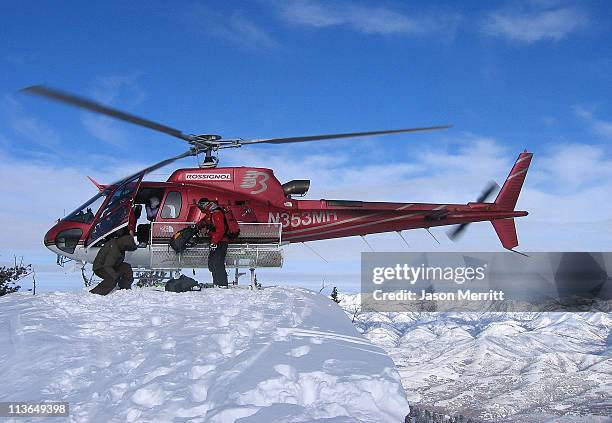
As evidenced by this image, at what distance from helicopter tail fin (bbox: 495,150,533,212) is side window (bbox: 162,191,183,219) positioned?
36.9 feet

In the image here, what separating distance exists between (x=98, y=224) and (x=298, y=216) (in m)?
5.57

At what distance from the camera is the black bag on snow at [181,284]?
13.3m

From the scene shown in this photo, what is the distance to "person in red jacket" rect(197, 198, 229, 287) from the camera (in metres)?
14.3

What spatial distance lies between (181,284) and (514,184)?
13.5 m

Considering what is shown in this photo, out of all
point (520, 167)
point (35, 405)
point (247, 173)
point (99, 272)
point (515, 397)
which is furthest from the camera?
point (515, 397)

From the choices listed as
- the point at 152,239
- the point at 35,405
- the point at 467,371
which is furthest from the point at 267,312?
the point at 467,371

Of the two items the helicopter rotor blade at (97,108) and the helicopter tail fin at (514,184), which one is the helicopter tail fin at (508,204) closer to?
the helicopter tail fin at (514,184)

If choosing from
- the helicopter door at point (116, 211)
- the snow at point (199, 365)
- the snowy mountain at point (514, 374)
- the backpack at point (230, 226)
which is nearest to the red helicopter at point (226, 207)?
the helicopter door at point (116, 211)

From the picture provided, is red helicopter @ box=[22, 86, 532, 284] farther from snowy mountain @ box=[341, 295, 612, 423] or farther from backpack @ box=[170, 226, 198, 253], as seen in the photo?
snowy mountain @ box=[341, 295, 612, 423]

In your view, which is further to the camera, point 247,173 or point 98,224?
point 247,173

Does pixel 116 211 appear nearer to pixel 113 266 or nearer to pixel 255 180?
pixel 113 266

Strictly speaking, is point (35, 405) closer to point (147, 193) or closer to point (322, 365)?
point (322, 365)

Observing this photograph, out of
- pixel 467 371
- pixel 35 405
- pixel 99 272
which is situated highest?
pixel 99 272

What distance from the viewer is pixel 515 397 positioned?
487 ft
